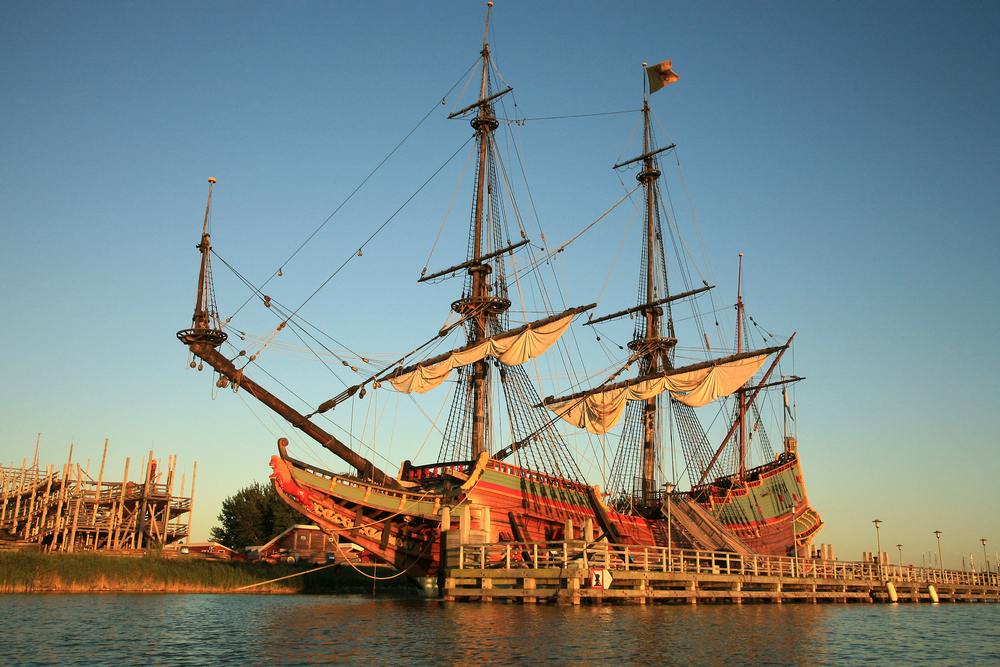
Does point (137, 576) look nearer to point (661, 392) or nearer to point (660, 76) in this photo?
point (661, 392)

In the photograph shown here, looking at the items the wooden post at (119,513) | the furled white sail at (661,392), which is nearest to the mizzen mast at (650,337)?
the furled white sail at (661,392)

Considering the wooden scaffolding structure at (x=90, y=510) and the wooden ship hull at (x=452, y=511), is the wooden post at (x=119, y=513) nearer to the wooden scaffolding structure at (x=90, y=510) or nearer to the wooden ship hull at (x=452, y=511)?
the wooden scaffolding structure at (x=90, y=510)

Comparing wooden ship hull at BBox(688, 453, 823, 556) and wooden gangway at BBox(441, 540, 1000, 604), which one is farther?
wooden ship hull at BBox(688, 453, 823, 556)

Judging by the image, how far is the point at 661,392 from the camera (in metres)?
38.3

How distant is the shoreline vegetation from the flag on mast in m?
26.3

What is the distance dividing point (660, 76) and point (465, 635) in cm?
3153

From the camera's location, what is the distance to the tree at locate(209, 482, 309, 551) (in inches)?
2174

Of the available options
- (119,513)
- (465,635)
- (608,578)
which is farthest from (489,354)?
(119,513)

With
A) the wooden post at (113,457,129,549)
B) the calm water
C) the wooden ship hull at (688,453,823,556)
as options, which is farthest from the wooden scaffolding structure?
the wooden ship hull at (688,453,823,556)

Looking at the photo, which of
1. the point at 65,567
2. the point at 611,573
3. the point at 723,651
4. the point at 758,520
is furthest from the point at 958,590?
the point at 65,567

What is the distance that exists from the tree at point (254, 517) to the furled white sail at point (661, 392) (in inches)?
993

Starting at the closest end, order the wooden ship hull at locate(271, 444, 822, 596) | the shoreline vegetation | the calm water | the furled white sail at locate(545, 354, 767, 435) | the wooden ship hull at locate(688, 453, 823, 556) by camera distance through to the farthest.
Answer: the calm water, the wooden ship hull at locate(271, 444, 822, 596), the shoreline vegetation, the furled white sail at locate(545, 354, 767, 435), the wooden ship hull at locate(688, 453, 823, 556)

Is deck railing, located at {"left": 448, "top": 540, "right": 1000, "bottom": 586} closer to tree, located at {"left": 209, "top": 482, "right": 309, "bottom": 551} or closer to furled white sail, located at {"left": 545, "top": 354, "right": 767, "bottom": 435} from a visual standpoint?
furled white sail, located at {"left": 545, "top": 354, "right": 767, "bottom": 435}

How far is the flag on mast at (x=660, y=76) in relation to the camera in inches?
1540
